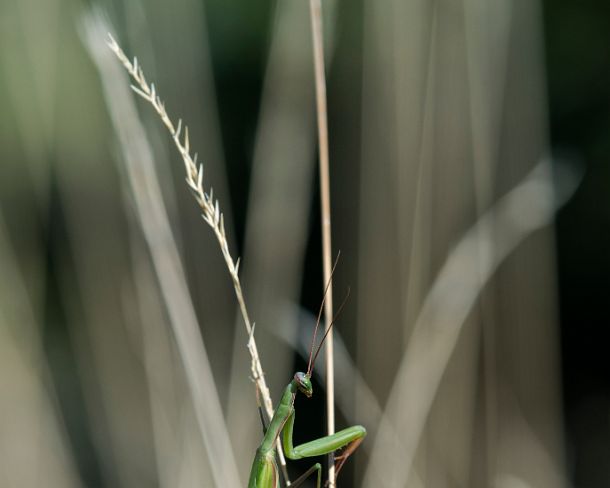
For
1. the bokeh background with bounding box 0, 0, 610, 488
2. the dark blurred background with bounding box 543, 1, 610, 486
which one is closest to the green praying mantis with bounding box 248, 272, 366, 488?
the bokeh background with bounding box 0, 0, 610, 488

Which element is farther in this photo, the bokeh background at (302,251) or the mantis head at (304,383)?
the bokeh background at (302,251)

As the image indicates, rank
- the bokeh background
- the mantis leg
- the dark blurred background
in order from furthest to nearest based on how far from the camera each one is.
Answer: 1. the dark blurred background
2. the bokeh background
3. the mantis leg

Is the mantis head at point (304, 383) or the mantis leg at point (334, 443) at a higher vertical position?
the mantis head at point (304, 383)

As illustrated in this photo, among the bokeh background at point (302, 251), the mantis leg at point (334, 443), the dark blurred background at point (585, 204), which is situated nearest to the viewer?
the mantis leg at point (334, 443)

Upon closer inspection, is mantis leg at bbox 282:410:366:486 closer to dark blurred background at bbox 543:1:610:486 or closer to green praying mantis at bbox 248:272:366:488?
green praying mantis at bbox 248:272:366:488

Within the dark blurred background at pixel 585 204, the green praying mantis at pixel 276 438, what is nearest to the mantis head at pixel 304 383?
the green praying mantis at pixel 276 438

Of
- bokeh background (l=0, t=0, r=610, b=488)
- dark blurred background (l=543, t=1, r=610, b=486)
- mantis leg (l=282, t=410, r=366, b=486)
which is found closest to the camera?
mantis leg (l=282, t=410, r=366, b=486)

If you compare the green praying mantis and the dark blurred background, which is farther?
the dark blurred background

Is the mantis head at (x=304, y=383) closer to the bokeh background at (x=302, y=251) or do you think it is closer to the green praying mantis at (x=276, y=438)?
the green praying mantis at (x=276, y=438)

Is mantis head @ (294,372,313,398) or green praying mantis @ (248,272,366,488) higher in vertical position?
mantis head @ (294,372,313,398)
